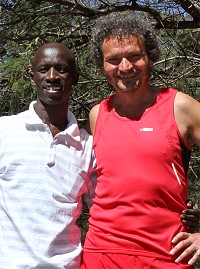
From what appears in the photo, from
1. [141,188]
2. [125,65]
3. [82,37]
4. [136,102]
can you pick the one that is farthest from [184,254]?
[82,37]

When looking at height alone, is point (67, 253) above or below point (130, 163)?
below

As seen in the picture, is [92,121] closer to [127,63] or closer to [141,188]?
[127,63]

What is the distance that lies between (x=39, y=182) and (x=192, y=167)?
2.14 m

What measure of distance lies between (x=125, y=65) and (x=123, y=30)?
173 millimetres

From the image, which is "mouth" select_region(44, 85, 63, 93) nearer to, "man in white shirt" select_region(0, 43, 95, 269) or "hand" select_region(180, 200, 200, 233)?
"man in white shirt" select_region(0, 43, 95, 269)

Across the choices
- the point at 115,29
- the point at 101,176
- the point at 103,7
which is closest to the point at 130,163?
the point at 101,176

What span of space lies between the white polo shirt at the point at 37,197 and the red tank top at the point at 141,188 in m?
0.11

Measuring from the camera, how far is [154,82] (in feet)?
12.8

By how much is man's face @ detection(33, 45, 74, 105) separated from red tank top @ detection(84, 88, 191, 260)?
0.29 meters

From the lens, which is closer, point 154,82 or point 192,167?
point 154,82

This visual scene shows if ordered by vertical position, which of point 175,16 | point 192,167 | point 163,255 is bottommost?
point 192,167

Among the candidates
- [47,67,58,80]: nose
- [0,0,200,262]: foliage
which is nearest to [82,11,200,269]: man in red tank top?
[47,67,58,80]: nose

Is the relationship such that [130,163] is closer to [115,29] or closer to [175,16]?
[115,29]

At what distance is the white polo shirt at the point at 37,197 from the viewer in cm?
219
